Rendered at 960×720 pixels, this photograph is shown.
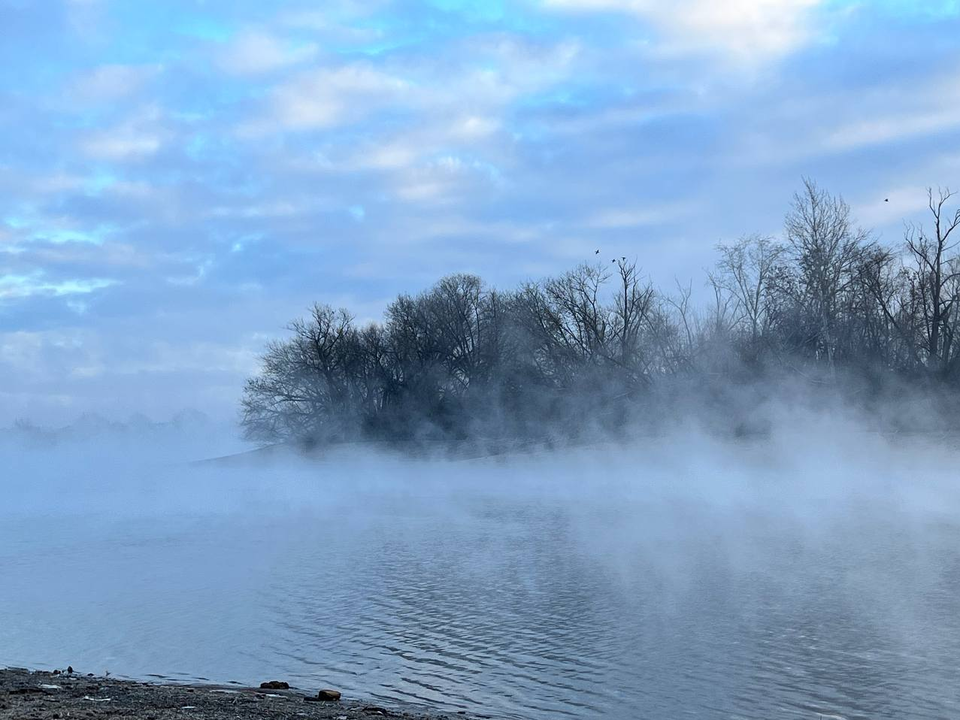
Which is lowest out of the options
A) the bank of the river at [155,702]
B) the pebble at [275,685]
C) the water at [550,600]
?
the water at [550,600]

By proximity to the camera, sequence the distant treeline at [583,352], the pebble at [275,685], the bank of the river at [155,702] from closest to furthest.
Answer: the bank of the river at [155,702]
the pebble at [275,685]
the distant treeline at [583,352]

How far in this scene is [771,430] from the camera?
3195 centimetres

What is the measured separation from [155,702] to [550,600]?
20.2 ft

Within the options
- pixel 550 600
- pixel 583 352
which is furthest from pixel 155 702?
pixel 583 352

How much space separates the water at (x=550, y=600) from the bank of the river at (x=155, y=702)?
2.14 feet

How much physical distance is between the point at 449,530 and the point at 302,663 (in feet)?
39.1

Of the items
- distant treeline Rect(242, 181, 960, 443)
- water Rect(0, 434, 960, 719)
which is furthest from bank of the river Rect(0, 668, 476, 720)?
distant treeline Rect(242, 181, 960, 443)

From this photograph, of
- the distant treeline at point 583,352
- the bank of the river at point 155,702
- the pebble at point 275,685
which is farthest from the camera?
the distant treeline at point 583,352

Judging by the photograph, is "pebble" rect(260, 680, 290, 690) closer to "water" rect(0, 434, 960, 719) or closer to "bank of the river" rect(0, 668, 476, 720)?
"bank of the river" rect(0, 668, 476, 720)

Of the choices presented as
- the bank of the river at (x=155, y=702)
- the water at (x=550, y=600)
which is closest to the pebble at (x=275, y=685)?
the bank of the river at (x=155, y=702)

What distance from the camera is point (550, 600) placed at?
12.8m

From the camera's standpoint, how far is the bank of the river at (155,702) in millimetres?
7027

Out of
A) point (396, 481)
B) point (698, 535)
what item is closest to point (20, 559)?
point (698, 535)

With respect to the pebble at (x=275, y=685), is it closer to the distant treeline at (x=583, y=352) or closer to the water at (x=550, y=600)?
the water at (x=550, y=600)
